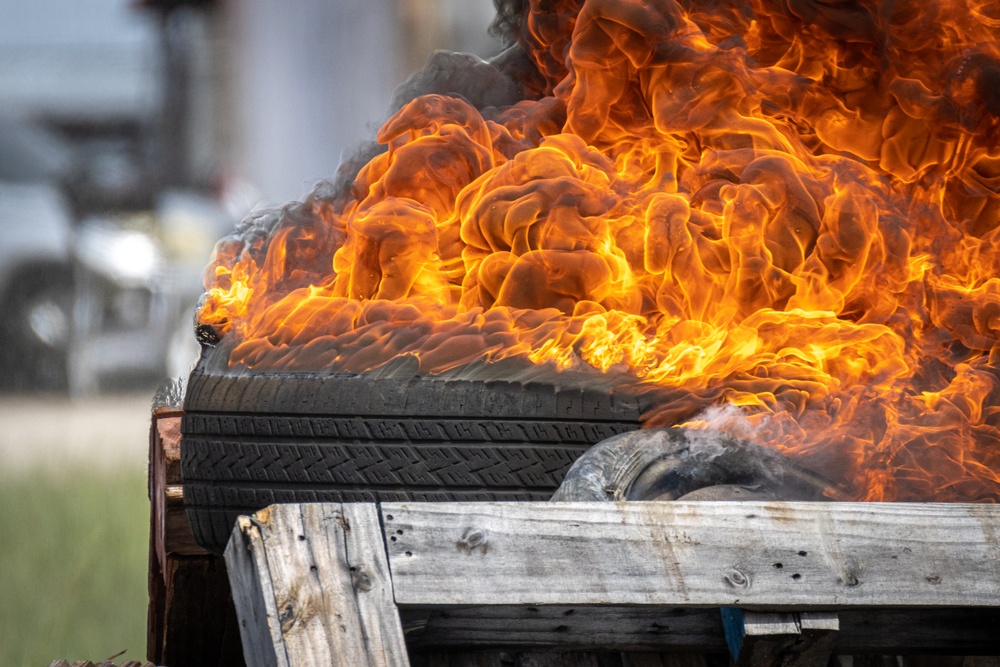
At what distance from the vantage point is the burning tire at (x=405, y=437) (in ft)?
7.06

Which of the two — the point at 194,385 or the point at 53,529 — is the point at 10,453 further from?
the point at 194,385

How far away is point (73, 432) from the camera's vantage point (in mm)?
8328

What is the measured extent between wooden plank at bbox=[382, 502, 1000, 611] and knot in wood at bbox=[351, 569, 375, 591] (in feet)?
0.12

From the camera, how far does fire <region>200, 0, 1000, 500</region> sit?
2244 mm

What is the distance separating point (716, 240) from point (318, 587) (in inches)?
48.5

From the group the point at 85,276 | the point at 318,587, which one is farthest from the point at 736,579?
the point at 85,276

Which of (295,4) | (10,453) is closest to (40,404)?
(10,453)

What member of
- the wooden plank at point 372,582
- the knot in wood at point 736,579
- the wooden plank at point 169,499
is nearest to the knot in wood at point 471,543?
the wooden plank at point 372,582

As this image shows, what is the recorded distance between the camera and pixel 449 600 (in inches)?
64.6

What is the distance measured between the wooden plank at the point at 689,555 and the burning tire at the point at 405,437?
17.4 inches

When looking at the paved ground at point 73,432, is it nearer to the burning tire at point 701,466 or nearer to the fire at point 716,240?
the fire at point 716,240

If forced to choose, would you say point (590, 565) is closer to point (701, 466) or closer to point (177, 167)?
point (701, 466)

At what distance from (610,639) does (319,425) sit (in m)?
0.67

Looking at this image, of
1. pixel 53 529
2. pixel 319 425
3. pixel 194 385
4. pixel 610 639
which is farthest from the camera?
pixel 53 529
